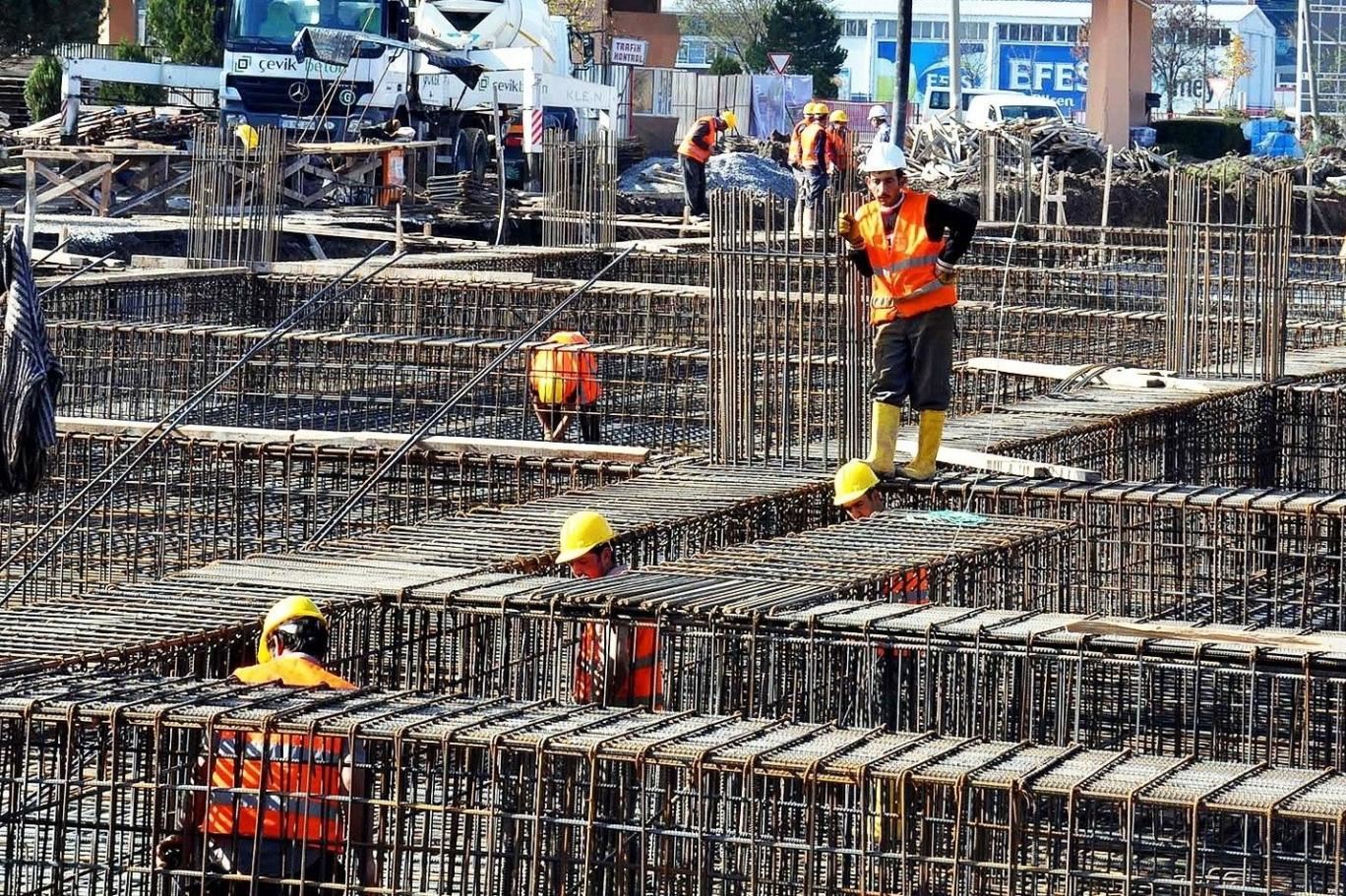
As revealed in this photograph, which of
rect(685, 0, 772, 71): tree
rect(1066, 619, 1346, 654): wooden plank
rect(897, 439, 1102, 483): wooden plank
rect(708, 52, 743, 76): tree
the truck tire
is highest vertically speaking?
rect(685, 0, 772, 71): tree

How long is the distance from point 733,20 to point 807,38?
16.3 m

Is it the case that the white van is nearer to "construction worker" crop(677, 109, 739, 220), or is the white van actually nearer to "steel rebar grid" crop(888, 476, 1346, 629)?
"construction worker" crop(677, 109, 739, 220)

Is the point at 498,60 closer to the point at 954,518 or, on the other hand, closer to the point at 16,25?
the point at 16,25

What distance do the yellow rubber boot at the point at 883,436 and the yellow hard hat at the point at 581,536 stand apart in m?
2.29

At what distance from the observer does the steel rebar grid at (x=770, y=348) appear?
38.7ft

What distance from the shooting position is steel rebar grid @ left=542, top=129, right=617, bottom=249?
25109mm

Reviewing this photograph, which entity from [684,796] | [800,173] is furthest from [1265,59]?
[684,796]

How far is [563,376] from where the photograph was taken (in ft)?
47.3

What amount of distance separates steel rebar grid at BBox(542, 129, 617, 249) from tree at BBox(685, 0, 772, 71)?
5013 cm

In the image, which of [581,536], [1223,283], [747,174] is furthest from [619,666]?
[747,174]

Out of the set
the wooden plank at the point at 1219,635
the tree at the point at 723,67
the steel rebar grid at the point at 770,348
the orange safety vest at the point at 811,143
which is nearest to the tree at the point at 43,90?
the orange safety vest at the point at 811,143

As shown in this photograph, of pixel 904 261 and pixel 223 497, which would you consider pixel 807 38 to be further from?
pixel 904 261

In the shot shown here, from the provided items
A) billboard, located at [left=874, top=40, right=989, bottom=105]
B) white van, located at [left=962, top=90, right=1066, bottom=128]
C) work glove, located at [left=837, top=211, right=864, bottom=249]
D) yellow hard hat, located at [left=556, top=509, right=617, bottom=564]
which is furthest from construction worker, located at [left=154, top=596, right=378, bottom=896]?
billboard, located at [left=874, top=40, right=989, bottom=105]

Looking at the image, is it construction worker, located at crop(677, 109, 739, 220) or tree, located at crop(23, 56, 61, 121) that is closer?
construction worker, located at crop(677, 109, 739, 220)
